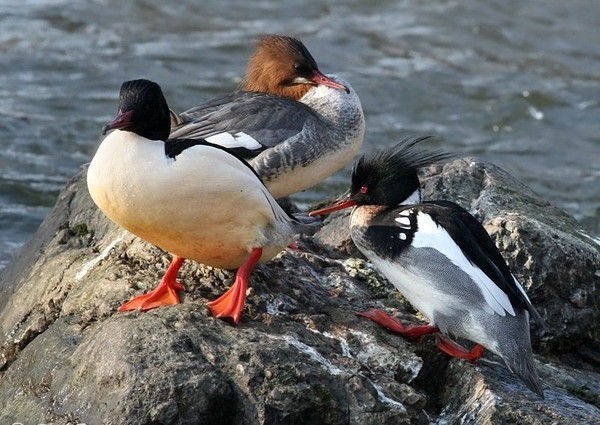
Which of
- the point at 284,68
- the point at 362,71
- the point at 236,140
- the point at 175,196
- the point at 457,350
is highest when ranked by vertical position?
the point at 175,196

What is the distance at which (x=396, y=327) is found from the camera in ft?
18.1

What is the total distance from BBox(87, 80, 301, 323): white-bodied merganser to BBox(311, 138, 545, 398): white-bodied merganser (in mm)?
649

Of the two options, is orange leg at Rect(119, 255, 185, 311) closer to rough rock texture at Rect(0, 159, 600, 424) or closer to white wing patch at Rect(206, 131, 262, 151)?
rough rock texture at Rect(0, 159, 600, 424)

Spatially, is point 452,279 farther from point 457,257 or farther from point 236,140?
point 236,140

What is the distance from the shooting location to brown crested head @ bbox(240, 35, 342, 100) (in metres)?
8.10

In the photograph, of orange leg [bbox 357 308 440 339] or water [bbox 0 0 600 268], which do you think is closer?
orange leg [bbox 357 308 440 339]

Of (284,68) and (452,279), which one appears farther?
(284,68)

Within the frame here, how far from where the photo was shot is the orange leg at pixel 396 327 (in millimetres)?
5516

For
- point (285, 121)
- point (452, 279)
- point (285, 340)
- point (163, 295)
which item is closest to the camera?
point (285, 340)

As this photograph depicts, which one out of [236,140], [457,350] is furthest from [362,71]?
[457,350]

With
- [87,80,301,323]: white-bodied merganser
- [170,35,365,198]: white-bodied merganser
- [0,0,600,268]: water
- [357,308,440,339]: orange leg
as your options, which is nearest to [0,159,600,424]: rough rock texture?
[357,308,440,339]: orange leg

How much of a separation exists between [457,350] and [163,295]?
4.82 feet

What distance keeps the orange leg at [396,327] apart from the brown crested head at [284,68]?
2.91 meters

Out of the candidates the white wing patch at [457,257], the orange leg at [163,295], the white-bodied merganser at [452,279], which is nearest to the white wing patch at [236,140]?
the white-bodied merganser at [452,279]
